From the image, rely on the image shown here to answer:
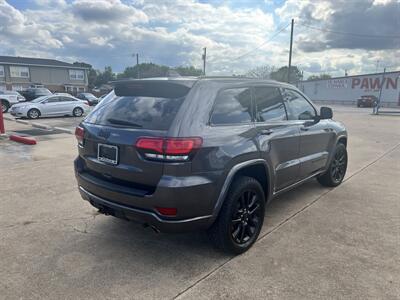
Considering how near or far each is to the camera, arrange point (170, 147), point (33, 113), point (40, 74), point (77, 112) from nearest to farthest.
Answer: point (170, 147) → point (33, 113) → point (77, 112) → point (40, 74)

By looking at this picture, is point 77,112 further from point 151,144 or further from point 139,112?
point 151,144

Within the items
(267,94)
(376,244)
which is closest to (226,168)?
(267,94)

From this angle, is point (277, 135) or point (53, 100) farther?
point (53, 100)

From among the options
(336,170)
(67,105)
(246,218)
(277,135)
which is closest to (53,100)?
(67,105)

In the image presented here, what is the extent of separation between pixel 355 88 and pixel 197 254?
52.5 m

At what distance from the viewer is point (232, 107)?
310 cm

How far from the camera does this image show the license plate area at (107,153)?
2.89 metres

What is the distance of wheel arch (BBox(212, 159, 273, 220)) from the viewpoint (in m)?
2.84

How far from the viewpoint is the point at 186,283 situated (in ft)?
8.79

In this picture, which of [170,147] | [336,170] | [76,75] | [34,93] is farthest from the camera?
[76,75]

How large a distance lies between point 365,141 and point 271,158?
888 cm

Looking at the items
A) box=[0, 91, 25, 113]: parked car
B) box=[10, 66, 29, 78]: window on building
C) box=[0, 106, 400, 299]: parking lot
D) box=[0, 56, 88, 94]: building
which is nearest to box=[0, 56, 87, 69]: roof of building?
box=[0, 56, 88, 94]: building

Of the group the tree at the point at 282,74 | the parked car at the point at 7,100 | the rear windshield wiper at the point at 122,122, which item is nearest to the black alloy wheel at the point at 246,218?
the rear windshield wiper at the point at 122,122

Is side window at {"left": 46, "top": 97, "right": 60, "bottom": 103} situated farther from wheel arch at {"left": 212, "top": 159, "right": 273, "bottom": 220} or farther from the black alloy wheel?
the black alloy wheel
